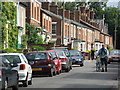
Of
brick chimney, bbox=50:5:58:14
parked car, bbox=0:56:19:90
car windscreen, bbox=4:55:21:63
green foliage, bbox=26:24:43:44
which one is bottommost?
parked car, bbox=0:56:19:90

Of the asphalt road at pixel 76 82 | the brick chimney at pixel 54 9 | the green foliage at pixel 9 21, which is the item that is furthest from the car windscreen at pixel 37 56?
the brick chimney at pixel 54 9

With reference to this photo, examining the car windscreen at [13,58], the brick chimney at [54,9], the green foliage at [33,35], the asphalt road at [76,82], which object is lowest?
the asphalt road at [76,82]

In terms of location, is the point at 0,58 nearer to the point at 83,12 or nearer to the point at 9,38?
the point at 9,38

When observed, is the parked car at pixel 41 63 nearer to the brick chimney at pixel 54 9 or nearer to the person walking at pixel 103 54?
the person walking at pixel 103 54

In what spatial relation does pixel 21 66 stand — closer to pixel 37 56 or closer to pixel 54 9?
pixel 37 56

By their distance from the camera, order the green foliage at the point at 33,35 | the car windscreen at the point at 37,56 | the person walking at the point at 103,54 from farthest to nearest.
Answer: the green foliage at the point at 33,35, the person walking at the point at 103,54, the car windscreen at the point at 37,56

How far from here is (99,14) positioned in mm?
130125

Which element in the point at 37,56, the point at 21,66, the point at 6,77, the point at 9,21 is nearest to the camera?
the point at 6,77

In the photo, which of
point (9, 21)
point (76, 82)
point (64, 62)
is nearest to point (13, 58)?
point (76, 82)

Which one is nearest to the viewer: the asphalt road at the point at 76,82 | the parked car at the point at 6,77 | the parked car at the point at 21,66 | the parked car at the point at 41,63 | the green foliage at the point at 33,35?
the parked car at the point at 6,77

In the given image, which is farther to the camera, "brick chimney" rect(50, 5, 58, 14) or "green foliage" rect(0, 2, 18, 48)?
"brick chimney" rect(50, 5, 58, 14)

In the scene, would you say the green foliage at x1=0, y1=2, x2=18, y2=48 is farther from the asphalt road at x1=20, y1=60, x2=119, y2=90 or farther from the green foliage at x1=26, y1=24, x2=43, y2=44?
the green foliage at x1=26, y1=24, x2=43, y2=44

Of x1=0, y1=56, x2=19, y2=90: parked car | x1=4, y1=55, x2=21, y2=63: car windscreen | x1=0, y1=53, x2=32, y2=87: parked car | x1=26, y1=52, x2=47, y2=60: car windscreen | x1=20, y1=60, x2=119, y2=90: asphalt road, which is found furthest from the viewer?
x1=26, y1=52, x2=47, y2=60: car windscreen

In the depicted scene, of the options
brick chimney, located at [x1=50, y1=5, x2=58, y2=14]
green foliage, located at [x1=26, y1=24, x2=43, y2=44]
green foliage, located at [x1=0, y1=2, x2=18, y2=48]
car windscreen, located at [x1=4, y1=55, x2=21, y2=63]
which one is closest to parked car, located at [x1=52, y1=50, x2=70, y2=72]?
green foliage, located at [x1=0, y1=2, x2=18, y2=48]
